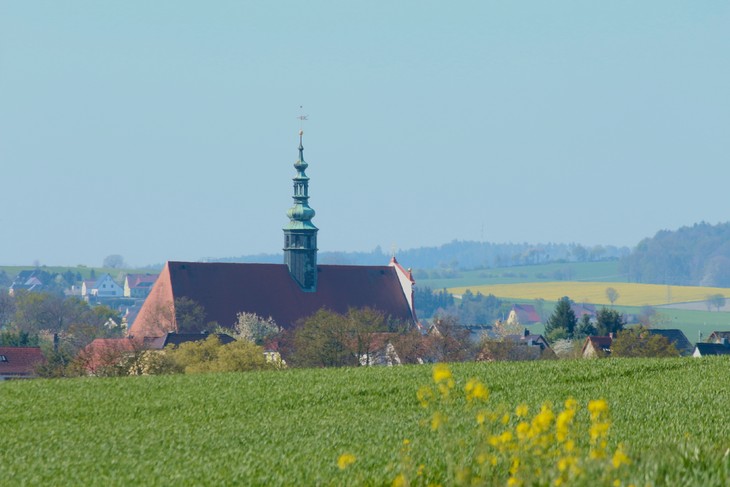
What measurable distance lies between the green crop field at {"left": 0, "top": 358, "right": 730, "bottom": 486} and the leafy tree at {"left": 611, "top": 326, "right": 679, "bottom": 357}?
48.9 meters

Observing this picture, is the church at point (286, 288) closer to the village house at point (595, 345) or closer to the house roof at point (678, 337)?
the village house at point (595, 345)

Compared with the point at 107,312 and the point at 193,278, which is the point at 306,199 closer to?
the point at 193,278

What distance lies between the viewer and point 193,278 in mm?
102188

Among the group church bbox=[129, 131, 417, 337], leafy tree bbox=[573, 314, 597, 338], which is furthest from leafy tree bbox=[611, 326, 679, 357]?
church bbox=[129, 131, 417, 337]

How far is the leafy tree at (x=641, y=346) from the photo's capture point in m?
78.9

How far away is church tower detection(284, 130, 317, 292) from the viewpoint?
349 ft

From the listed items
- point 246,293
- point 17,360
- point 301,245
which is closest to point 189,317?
point 246,293

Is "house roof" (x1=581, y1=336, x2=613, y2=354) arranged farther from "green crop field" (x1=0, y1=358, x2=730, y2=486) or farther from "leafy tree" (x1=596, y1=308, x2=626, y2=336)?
"green crop field" (x1=0, y1=358, x2=730, y2=486)

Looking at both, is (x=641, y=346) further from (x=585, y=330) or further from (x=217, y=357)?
(x=585, y=330)

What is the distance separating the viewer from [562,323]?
367 feet

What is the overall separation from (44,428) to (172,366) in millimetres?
43225

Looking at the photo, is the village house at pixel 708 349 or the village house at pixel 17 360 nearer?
the village house at pixel 17 360

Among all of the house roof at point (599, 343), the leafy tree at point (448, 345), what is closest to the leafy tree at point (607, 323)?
the house roof at point (599, 343)

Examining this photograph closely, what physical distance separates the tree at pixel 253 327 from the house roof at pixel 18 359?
1491 cm
